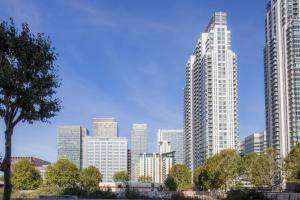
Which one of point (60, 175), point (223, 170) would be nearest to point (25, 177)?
point (60, 175)

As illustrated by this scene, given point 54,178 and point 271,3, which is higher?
point 271,3

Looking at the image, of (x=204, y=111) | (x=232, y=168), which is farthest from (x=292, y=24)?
(x=232, y=168)

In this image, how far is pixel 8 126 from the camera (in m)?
25.5

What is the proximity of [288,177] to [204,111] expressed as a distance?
114 metres

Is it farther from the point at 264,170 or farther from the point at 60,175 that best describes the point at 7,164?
the point at 60,175

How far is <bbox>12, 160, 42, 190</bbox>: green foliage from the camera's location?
10912 centimetres

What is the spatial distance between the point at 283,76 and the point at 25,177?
98536 millimetres

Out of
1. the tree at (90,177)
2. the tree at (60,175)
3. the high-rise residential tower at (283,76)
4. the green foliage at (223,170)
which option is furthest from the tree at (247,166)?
the high-rise residential tower at (283,76)

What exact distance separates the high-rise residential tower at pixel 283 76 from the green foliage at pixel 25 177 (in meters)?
82.0

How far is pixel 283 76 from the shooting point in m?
173

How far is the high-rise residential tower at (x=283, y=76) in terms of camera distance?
550 feet

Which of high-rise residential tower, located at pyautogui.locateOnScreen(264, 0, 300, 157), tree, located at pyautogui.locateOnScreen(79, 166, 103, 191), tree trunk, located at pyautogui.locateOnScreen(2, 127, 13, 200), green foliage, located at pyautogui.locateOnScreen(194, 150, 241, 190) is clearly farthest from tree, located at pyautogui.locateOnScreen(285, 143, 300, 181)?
high-rise residential tower, located at pyautogui.locateOnScreen(264, 0, 300, 157)

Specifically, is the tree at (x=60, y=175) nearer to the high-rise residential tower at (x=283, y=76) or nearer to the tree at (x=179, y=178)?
the tree at (x=179, y=178)

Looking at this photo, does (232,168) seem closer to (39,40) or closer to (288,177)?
(288,177)
